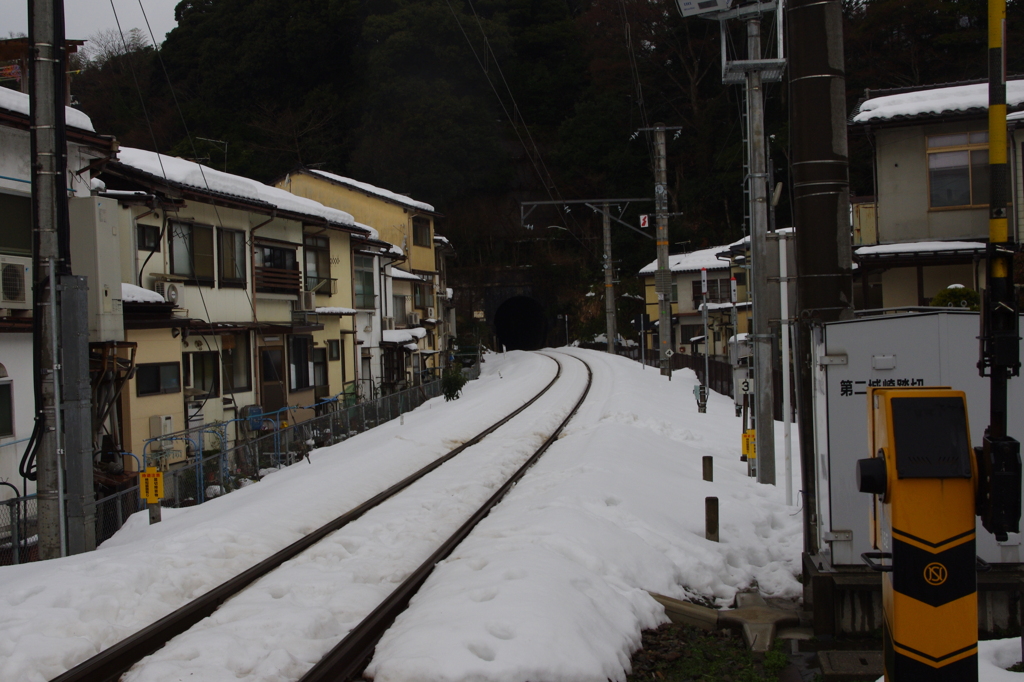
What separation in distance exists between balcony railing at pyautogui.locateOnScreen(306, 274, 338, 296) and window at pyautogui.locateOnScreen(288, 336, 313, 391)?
1565 mm

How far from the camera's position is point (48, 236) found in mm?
8312

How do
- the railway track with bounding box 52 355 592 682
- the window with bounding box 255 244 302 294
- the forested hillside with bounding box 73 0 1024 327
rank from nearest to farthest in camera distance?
the railway track with bounding box 52 355 592 682, the window with bounding box 255 244 302 294, the forested hillside with bounding box 73 0 1024 327

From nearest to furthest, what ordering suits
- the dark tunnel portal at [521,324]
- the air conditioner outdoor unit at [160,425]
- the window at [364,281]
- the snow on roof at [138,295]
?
the snow on roof at [138,295] → the air conditioner outdoor unit at [160,425] → the window at [364,281] → the dark tunnel portal at [521,324]

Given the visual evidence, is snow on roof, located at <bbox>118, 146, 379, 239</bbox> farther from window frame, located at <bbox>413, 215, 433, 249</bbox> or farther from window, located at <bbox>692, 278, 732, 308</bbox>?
window, located at <bbox>692, 278, 732, 308</bbox>

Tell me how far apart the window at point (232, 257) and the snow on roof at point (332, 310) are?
10.6ft

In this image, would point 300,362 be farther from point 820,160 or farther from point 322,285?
point 820,160

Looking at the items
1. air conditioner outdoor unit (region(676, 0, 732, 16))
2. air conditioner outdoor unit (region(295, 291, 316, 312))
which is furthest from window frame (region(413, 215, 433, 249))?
air conditioner outdoor unit (region(676, 0, 732, 16))

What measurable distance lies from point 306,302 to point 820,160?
17.9 m

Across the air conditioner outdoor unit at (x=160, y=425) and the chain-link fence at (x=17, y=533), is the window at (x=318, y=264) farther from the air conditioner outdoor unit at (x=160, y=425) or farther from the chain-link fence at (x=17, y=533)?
the chain-link fence at (x=17, y=533)

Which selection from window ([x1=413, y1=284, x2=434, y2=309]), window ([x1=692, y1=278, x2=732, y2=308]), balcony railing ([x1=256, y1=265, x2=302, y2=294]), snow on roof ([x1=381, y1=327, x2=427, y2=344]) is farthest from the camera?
window ([x1=692, y1=278, x2=732, y2=308])

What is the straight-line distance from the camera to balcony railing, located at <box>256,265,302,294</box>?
19984mm

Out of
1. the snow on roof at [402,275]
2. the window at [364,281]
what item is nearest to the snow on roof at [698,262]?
the snow on roof at [402,275]

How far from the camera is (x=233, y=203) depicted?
18188 millimetres

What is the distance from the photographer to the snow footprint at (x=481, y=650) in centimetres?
490
